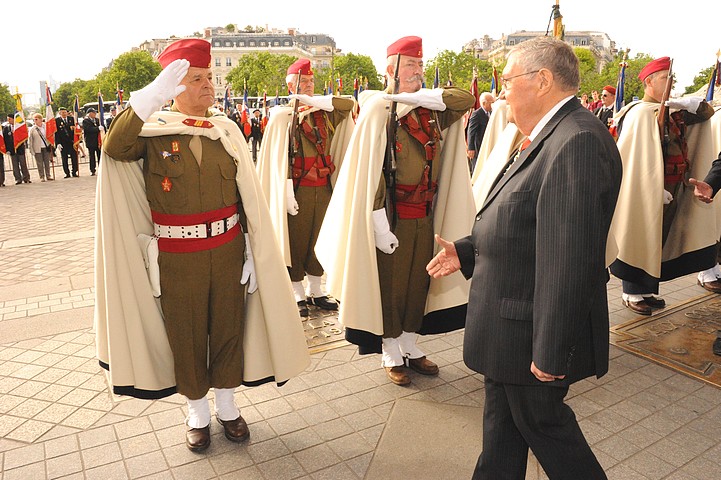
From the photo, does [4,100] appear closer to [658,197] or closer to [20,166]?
[20,166]

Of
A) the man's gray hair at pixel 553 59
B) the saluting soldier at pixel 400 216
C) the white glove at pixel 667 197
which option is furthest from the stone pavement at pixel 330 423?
the man's gray hair at pixel 553 59

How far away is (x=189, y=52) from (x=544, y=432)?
2503 millimetres

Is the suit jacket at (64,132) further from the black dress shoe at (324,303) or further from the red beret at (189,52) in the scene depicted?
→ the red beret at (189,52)

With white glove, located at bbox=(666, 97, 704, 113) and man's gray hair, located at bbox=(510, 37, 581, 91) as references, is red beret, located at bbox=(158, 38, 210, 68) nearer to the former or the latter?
man's gray hair, located at bbox=(510, 37, 581, 91)

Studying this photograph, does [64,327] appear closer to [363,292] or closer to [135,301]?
[135,301]

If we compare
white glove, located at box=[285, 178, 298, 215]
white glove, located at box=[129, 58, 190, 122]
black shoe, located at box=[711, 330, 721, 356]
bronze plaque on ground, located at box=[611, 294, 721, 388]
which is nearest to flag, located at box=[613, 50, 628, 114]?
bronze plaque on ground, located at box=[611, 294, 721, 388]

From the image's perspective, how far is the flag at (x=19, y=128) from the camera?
15.1 m

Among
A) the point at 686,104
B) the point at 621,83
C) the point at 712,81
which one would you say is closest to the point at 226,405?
the point at 686,104

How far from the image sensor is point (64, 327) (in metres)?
4.98

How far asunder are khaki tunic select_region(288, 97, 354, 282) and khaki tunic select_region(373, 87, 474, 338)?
1556 mm

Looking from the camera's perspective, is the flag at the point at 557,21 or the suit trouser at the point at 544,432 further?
the flag at the point at 557,21

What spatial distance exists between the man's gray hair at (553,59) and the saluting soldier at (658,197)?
3.53 m

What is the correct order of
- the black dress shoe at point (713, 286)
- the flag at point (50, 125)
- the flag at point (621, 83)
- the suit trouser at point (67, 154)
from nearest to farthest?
the black dress shoe at point (713, 286)
the flag at point (621, 83)
the flag at point (50, 125)
the suit trouser at point (67, 154)

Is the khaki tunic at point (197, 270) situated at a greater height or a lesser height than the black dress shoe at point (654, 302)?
greater
